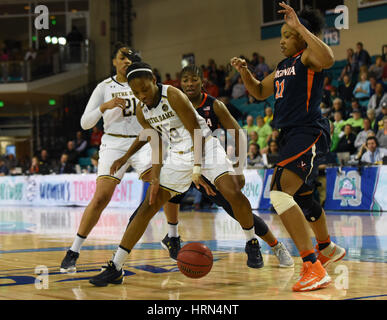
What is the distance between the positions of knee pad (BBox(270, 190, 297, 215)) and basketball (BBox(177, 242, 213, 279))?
0.70 m

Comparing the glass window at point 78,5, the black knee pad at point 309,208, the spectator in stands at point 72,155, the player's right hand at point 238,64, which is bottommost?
the black knee pad at point 309,208

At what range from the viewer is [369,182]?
13406 millimetres

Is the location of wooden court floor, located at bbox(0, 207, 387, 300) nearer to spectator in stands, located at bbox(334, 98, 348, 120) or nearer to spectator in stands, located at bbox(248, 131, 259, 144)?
spectator in stands, located at bbox(334, 98, 348, 120)

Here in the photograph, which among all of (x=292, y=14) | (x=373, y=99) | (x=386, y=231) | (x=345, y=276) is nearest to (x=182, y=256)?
(x=345, y=276)

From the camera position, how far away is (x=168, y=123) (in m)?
5.37

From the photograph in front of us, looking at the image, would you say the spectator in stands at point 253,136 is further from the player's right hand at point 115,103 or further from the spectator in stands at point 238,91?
the player's right hand at point 115,103

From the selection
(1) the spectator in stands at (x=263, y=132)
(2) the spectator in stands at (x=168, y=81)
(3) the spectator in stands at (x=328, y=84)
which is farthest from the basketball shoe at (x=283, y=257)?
(2) the spectator in stands at (x=168, y=81)

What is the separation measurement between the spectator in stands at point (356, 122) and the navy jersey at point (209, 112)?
9692 millimetres

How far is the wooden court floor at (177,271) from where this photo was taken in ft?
14.8

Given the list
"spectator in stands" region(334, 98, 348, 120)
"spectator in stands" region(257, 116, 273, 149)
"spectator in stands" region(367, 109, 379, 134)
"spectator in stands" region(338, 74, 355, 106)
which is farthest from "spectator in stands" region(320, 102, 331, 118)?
"spectator in stands" region(257, 116, 273, 149)

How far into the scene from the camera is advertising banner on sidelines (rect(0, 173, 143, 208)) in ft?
57.5

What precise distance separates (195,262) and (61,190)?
15.1m

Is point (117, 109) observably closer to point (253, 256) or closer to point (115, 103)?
point (115, 103)
